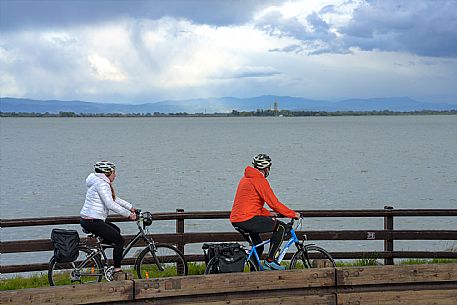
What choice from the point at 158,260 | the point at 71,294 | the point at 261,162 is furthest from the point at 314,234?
the point at 71,294

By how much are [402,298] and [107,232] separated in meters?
4.18

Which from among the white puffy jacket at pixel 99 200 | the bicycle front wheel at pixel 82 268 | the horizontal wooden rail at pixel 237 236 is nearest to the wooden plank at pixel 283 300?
the white puffy jacket at pixel 99 200

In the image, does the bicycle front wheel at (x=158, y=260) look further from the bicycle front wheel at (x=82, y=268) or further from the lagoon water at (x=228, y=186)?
Answer: the lagoon water at (x=228, y=186)

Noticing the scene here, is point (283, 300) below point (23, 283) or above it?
above

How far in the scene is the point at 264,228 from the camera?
8.13 metres

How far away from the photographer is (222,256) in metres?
7.35

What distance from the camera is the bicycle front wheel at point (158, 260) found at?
348 inches

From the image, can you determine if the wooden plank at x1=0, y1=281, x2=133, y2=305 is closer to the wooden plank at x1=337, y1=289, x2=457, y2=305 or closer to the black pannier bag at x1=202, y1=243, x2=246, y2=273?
the wooden plank at x1=337, y1=289, x2=457, y2=305

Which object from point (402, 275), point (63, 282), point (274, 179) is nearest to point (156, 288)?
point (402, 275)

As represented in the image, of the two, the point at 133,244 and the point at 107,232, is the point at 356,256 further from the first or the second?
the point at 107,232

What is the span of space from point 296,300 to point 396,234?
4.98 m

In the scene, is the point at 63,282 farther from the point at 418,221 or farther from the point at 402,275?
the point at 418,221

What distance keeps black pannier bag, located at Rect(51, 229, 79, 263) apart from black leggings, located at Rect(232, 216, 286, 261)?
2.02 metres

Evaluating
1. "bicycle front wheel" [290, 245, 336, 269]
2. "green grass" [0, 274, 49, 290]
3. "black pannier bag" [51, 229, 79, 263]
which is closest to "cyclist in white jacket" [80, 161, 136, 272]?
"black pannier bag" [51, 229, 79, 263]
